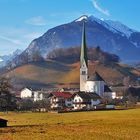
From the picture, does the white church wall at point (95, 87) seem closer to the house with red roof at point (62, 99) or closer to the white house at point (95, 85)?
the white house at point (95, 85)

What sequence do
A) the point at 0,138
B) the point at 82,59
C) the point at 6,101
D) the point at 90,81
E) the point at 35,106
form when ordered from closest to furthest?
the point at 0,138 < the point at 6,101 < the point at 35,106 < the point at 90,81 < the point at 82,59

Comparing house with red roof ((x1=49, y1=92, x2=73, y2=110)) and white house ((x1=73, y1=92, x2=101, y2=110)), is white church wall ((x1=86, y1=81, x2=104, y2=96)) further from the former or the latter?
house with red roof ((x1=49, y1=92, x2=73, y2=110))

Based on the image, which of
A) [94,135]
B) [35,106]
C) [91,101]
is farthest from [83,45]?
[94,135]

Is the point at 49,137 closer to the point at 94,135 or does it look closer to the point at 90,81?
the point at 94,135

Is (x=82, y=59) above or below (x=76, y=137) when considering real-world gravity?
above

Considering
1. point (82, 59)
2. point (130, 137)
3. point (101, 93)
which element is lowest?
point (130, 137)

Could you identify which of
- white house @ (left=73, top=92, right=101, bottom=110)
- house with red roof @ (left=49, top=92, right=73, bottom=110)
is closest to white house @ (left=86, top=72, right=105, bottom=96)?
white house @ (left=73, top=92, right=101, bottom=110)

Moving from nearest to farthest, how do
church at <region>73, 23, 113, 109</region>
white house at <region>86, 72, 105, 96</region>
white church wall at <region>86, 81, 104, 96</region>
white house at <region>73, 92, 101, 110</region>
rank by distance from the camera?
white house at <region>73, 92, 101, 110</region> → church at <region>73, 23, 113, 109</region> → white church wall at <region>86, 81, 104, 96</region> → white house at <region>86, 72, 105, 96</region>

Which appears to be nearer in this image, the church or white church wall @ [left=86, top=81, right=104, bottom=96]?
the church

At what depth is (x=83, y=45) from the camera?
613 feet

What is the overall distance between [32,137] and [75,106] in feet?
363

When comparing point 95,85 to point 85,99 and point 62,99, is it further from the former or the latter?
point 85,99

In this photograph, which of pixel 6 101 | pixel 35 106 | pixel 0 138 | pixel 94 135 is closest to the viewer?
pixel 0 138

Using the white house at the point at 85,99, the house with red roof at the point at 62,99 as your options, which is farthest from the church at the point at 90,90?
the house with red roof at the point at 62,99
